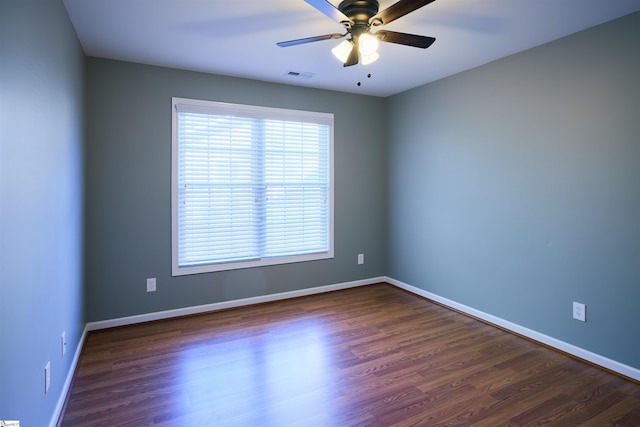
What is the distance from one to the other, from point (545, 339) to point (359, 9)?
2959 millimetres

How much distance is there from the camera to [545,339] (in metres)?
2.92

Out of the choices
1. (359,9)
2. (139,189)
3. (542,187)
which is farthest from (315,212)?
(359,9)

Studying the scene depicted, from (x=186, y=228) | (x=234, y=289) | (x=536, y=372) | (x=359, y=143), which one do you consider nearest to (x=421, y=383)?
(x=536, y=372)

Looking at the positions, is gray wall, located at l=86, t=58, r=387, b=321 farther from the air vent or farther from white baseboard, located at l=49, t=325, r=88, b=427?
white baseboard, located at l=49, t=325, r=88, b=427

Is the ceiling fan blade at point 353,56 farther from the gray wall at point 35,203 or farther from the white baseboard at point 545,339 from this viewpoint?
the white baseboard at point 545,339

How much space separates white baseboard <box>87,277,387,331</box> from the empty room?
0.08 feet

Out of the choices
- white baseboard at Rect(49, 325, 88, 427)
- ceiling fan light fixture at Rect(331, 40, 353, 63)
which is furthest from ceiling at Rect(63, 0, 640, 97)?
white baseboard at Rect(49, 325, 88, 427)

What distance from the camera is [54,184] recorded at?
200 centimetres

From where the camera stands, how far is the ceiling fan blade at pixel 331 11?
178 centimetres

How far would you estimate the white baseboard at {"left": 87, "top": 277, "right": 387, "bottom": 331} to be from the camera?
3247mm

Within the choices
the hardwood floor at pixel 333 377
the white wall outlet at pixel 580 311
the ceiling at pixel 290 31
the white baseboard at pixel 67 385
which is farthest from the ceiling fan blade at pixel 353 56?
the white baseboard at pixel 67 385

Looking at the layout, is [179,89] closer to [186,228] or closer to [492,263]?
[186,228]

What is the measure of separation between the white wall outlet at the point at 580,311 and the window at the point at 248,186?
2508 mm

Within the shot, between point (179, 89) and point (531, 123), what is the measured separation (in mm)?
3285
